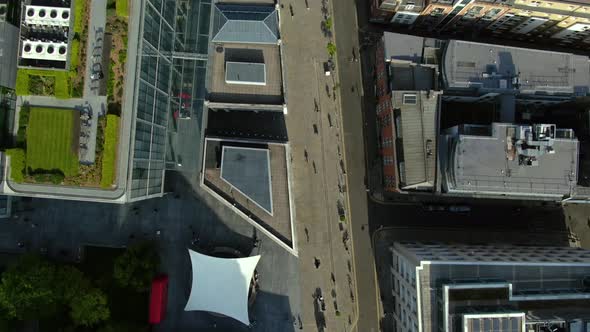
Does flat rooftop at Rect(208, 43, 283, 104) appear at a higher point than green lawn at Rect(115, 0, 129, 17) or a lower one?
lower

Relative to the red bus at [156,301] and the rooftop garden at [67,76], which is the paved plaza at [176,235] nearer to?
the red bus at [156,301]

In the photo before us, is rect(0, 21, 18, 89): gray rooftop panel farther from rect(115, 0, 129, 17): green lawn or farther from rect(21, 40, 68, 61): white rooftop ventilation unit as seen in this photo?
rect(115, 0, 129, 17): green lawn

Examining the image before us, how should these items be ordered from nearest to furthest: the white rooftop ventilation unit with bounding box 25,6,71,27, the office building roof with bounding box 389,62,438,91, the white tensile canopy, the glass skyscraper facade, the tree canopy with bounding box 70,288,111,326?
the white rooftop ventilation unit with bounding box 25,6,71,27
the glass skyscraper facade
the tree canopy with bounding box 70,288,111,326
the office building roof with bounding box 389,62,438,91
the white tensile canopy

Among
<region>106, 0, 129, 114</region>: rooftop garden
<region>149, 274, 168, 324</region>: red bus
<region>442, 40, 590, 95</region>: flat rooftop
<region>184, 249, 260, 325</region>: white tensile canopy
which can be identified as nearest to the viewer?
<region>106, 0, 129, 114</region>: rooftop garden

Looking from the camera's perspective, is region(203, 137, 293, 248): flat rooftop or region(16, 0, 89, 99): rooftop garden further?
region(203, 137, 293, 248): flat rooftop

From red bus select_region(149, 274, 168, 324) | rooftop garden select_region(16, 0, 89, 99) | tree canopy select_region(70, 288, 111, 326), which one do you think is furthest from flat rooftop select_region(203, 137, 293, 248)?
tree canopy select_region(70, 288, 111, 326)

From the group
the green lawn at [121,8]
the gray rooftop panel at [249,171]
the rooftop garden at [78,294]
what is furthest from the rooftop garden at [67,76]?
the rooftop garden at [78,294]

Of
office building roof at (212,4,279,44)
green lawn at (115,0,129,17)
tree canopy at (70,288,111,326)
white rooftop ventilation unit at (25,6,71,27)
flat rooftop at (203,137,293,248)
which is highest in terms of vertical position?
office building roof at (212,4,279,44)

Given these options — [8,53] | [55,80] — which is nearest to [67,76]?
[55,80]
